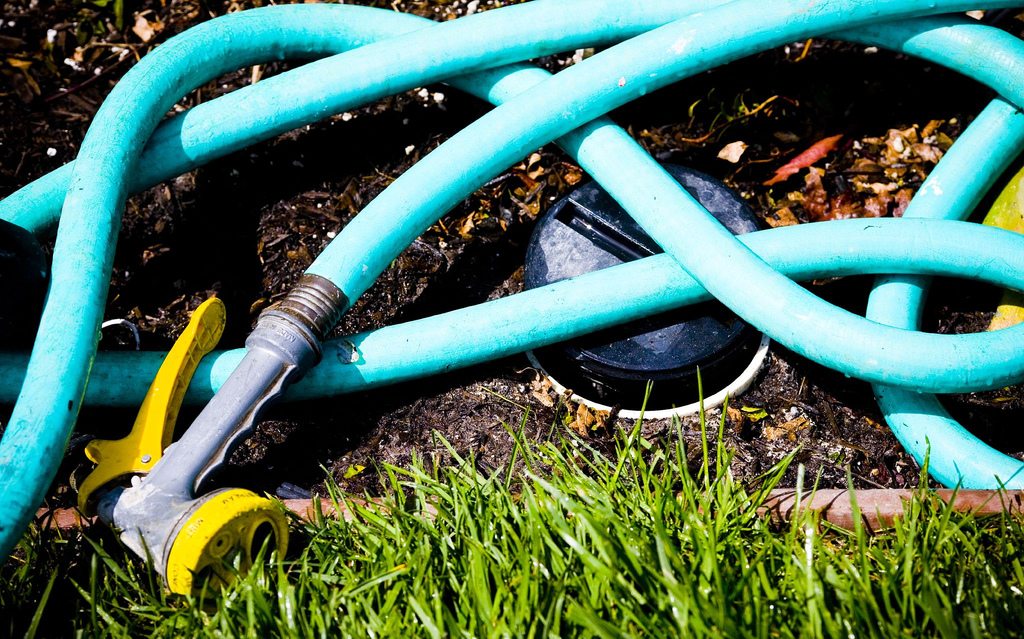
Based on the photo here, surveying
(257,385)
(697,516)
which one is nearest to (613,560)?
(697,516)

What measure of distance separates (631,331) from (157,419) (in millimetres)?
1182

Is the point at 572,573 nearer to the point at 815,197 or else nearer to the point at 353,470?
the point at 353,470

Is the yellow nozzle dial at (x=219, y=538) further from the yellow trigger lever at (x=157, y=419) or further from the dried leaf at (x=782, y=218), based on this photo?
the dried leaf at (x=782, y=218)

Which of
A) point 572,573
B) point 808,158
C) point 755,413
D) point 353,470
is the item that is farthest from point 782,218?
point 353,470

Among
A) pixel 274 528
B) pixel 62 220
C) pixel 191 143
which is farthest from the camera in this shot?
pixel 191 143

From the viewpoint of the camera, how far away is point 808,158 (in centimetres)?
248

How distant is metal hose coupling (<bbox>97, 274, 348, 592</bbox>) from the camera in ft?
5.03

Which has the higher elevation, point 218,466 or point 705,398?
point 705,398

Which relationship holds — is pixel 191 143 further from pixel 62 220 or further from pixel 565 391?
pixel 565 391

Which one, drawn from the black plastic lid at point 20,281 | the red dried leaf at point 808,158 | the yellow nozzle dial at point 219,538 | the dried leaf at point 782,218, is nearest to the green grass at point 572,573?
the yellow nozzle dial at point 219,538

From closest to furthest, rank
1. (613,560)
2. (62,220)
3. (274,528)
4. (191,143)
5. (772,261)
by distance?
1. (613,560)
2. (274,528)
3. (62,220)
4. (772,261)
5. (191,143)

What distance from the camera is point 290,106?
207 cm

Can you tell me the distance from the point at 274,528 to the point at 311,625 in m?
0.22

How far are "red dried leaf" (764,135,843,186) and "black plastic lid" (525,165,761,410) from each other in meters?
0.29
